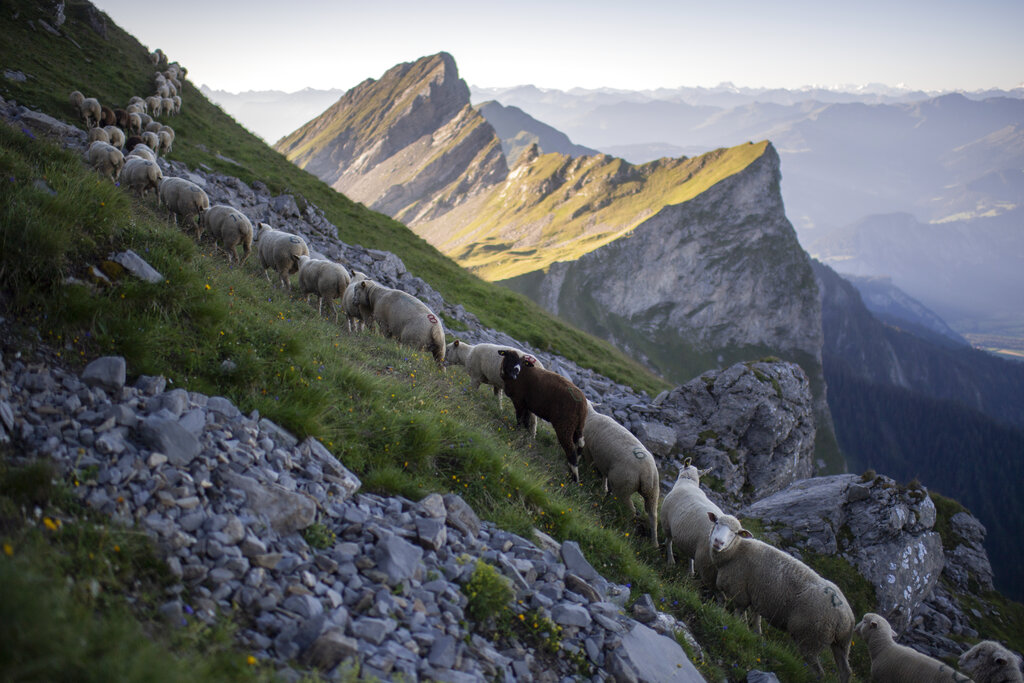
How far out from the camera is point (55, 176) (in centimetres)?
821

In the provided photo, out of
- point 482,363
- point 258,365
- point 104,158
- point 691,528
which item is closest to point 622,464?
point 691,528

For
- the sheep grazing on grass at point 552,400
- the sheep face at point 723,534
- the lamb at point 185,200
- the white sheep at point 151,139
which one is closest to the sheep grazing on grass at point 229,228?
the lamb at point 185,200

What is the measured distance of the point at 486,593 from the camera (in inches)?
229

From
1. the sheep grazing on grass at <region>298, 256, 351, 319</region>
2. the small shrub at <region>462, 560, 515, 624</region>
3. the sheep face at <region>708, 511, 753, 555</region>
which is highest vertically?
the sheep grazing on grass at <region>298, 256, 351, 319</region>

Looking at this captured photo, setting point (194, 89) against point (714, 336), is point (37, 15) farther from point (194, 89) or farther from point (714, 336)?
point (714, 336)

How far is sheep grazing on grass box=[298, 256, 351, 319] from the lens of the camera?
1641 centimetres

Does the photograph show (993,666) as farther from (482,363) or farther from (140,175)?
(140,175)

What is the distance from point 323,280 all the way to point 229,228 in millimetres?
3789

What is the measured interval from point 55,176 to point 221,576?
7.83 metres

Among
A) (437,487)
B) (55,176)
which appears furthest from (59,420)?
(55,176)

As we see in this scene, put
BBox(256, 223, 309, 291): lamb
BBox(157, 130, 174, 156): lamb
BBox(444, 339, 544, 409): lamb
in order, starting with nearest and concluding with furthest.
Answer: BBox(444, 339, 544, 409): lamb
BBox(256, 223, 309, 291): lamb
BBox(157, 130, 174, 156): lamb

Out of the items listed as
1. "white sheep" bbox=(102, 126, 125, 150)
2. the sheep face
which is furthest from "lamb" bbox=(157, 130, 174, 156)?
the sheep face

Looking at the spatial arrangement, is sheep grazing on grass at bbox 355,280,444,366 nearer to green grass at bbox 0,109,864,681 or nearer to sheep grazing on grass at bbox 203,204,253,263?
sheep grazing on grass at bbox 203,204,253,263

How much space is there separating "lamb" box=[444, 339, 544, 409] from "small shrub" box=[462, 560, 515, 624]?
8601 millimetres
